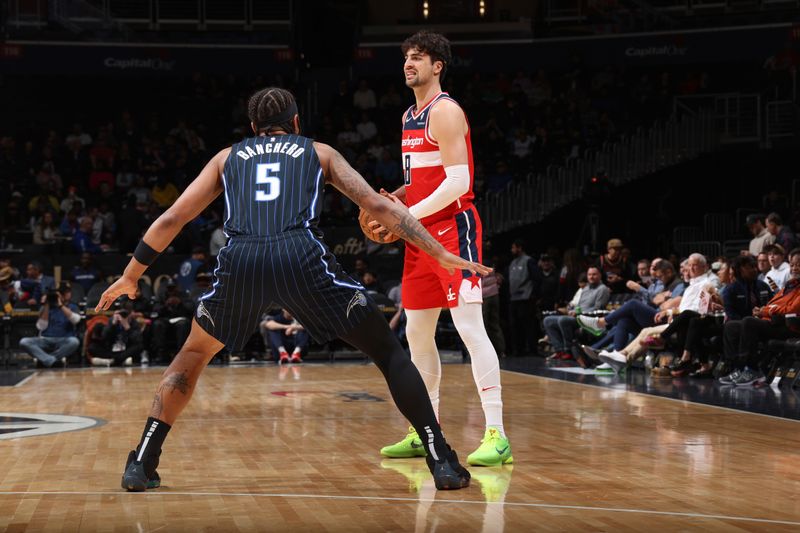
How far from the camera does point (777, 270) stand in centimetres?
1172

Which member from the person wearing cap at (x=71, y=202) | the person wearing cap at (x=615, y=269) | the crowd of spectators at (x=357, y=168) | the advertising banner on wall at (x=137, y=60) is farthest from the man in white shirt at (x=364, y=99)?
the person wearing cap at (x=615, y=269)

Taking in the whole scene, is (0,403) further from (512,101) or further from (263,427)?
(512,101)

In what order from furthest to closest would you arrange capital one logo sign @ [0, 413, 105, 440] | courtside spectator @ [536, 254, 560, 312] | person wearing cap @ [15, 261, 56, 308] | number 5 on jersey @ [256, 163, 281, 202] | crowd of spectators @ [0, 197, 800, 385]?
courtside spectator @ [536, 254, 560, 312]
person wearing cap @ [15, 261, 56, 308]
crowd of spectators @ [0, 197, 800, 385]
capital one logo sign @ [0, 413, 105, 440]
number 5 on jersey @ [256, 163, 281, 202]

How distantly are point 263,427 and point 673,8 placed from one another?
19731 millimetres

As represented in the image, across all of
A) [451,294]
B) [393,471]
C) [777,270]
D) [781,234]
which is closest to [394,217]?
[451,294]

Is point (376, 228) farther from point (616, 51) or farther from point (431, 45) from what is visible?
point (616, 51)

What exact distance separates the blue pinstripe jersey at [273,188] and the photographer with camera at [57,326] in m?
10.9

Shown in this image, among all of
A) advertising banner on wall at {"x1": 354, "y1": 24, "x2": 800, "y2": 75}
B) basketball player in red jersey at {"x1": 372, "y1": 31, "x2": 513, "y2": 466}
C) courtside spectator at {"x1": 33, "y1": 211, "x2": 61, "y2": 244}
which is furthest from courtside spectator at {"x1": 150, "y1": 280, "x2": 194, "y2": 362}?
basketball player in red jersey at {"x1": 372, "y1": 31, "x2": 513, "y2": 466}

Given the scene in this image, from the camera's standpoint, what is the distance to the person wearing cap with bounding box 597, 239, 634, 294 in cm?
1478

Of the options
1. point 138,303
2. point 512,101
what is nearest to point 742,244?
point 512,101

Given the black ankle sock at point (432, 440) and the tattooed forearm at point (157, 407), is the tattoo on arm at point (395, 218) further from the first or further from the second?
the tattooed forearm at point (157, 407)

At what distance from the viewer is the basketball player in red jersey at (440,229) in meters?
5.65

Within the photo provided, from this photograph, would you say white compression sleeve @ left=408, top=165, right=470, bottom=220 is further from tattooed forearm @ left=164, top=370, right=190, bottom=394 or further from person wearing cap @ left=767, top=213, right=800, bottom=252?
person wearing cap @ left=767, top=213, right=800, bottom=252

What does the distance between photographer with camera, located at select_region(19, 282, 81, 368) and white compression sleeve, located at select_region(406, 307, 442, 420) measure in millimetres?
10071
